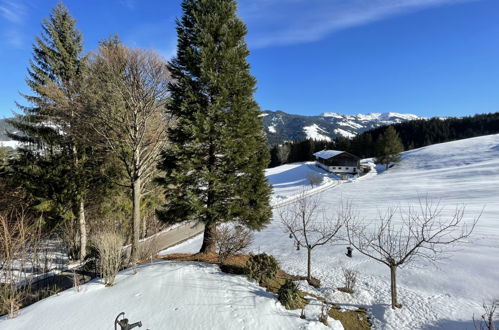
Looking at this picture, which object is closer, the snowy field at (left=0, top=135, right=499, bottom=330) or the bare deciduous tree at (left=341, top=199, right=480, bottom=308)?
the snowy field at (left=0, top=135, right=499, bottom=330)

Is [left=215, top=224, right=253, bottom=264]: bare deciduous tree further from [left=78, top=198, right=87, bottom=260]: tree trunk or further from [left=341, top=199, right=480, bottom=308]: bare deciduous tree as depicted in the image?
[left=78, top=198, right=87, bottom=260]: tree trunk

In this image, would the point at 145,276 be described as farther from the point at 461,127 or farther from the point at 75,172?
the point at 461,127

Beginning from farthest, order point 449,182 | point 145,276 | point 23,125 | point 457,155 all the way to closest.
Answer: point 457,155 < point 449,182 < point 23,125 < point 145,276

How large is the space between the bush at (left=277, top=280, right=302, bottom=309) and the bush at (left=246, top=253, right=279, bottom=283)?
1113 millimetres

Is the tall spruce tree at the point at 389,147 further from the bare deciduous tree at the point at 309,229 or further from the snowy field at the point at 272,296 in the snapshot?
the snowy field at the point at 272,296

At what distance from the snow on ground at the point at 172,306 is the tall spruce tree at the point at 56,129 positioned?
28.5 feet

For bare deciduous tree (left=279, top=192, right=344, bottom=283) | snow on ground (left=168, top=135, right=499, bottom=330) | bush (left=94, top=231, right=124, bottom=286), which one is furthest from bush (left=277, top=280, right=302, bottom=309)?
bush (left=94, top=231, right=124, bottom=286)

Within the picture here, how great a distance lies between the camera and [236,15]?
1016 cm

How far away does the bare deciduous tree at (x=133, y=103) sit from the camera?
10.4 m

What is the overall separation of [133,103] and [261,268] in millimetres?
8917

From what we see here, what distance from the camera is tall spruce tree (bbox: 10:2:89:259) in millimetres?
13141

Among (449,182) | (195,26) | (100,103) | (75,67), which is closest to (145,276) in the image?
(100,103)

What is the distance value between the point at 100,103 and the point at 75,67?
6236 mm

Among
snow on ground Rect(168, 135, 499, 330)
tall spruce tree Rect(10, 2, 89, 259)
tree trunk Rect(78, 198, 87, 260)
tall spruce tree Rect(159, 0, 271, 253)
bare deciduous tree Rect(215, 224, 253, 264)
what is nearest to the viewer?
snow on ground Rect(168, 135, 499, 330)
